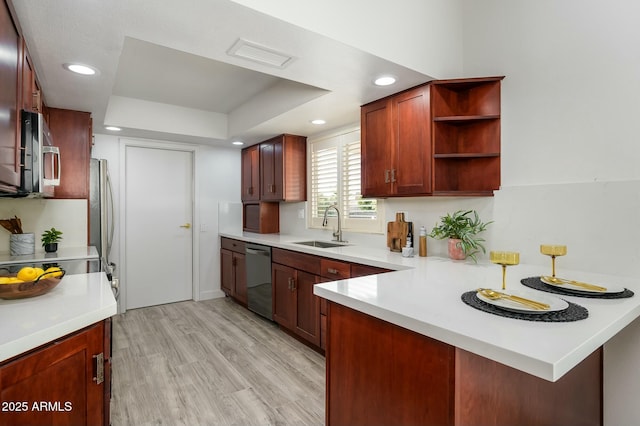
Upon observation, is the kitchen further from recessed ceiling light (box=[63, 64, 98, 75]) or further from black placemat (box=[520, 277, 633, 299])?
recessed ceiling light (box=[63, 64, 98, 75])

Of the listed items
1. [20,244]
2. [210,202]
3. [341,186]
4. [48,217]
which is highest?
[341,186]

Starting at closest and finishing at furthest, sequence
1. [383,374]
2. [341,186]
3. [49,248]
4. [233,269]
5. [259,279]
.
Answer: [383,374] → [49,248] → [341,186] → [259,279] → [233,269]

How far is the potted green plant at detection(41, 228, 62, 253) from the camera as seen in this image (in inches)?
110

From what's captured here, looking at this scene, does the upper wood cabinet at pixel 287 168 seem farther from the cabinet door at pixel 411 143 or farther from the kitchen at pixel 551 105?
the kitchen at pixel 551 105

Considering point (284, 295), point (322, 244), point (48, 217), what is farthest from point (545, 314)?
point (48, 217)

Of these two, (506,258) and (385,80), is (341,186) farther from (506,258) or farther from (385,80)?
(506,258)

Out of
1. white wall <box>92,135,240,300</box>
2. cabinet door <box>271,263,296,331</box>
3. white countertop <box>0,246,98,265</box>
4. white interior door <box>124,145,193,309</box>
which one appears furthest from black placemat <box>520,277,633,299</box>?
white interior door <box>124,145,193,309</box>

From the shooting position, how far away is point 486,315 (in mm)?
1104

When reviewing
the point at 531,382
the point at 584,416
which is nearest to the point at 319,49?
the point at 531,382

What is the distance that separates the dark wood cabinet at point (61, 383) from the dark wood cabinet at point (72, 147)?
2171 mm

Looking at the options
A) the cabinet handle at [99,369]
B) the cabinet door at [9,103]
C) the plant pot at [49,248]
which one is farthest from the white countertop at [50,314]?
the plant pot at [49,248]

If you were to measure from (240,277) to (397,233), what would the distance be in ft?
7.14

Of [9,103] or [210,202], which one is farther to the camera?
[210,202]

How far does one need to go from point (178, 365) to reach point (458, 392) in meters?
2.38
